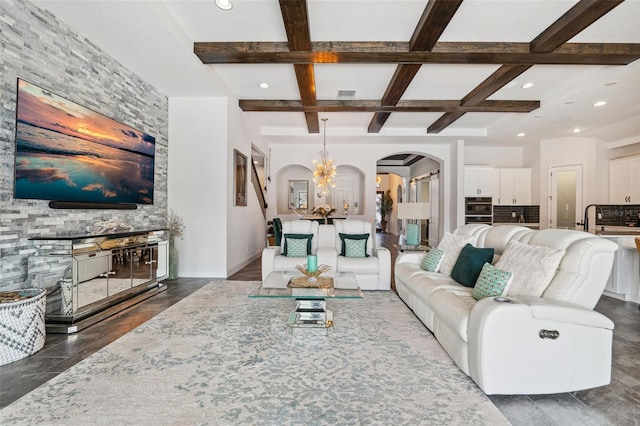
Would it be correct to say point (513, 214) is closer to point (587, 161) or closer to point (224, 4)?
point (587, 161)

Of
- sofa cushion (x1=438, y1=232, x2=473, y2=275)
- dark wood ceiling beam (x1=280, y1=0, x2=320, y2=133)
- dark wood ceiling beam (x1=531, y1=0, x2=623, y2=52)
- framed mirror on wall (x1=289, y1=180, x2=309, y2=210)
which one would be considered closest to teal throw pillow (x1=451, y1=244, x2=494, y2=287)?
sofa cushion (x1=438, y1=232, x2=473, y2=275)

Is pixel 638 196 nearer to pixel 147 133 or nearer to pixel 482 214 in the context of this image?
pixel 482 214

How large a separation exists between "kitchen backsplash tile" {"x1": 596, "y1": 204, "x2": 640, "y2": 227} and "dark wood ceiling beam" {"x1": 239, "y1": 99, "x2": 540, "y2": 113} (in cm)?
296

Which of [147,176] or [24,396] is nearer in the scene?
[24,396]

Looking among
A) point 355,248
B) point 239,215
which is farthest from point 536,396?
point 239,215

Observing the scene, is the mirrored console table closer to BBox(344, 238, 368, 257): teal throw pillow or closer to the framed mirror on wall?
BBox(344, 238, 368, 257): teal throw pillow

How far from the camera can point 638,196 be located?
5.92 meters

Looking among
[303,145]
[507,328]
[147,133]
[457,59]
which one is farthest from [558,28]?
[303,145]

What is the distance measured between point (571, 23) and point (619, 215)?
5253 mm

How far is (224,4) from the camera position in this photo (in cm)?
301

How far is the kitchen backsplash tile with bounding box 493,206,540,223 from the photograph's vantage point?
773 centimetres

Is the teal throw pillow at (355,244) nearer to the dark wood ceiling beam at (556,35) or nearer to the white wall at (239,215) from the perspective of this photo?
the white wall at (239,215)

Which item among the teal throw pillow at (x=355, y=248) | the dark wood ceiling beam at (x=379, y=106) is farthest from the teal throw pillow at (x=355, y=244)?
the dark wood ceiling beam at (x=379, y=106)

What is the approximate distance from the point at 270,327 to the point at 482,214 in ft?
22.7
